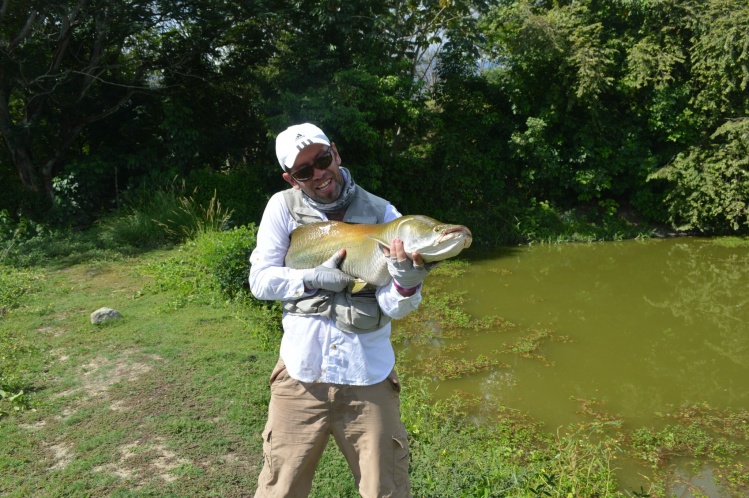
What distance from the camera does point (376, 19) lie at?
10820mm

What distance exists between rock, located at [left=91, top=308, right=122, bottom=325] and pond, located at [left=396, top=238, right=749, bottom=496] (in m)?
3.13

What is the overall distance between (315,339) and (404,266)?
18.6 inches

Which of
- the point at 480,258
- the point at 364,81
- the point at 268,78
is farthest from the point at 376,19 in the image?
the point at 480,258

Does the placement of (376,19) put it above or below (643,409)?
above

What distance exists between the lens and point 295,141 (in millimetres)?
1940

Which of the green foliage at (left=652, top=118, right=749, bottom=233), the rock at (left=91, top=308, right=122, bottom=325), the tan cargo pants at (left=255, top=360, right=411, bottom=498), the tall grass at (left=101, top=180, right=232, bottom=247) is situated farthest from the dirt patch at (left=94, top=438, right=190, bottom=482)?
the green foliage at (left=652, top=118, right=749, bottom=233)

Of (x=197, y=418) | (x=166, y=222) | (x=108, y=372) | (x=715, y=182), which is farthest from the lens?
(x=715, y=182)

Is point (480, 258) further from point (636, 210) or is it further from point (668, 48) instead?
point (668, 48)

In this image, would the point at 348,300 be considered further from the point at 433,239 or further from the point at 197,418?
the point at 197,418

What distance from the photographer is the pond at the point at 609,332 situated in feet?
17.5

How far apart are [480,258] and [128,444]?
343 inches

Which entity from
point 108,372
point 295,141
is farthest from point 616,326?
point 295,141

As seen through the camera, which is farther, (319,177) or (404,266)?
(319,177)

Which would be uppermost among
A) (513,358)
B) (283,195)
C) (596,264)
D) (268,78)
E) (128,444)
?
(268,78)
